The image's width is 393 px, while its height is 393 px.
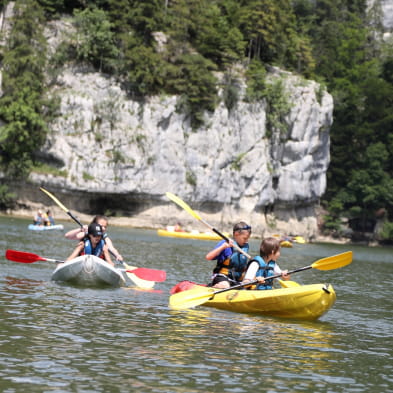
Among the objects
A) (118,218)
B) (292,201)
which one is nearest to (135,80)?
(118,218)

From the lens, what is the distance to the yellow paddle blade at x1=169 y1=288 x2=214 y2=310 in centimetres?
1060

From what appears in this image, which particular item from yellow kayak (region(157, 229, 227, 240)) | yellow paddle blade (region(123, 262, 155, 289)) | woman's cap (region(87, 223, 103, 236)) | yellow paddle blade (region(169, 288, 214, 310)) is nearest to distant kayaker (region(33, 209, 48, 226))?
yellow kayak (region(157, 229, 227, 240))

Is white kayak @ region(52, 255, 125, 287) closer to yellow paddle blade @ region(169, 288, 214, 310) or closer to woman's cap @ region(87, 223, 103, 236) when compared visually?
woman's cap @ region(87, 223, 103, 236)

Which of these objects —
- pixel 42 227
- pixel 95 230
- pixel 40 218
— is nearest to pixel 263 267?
pixel 95 230

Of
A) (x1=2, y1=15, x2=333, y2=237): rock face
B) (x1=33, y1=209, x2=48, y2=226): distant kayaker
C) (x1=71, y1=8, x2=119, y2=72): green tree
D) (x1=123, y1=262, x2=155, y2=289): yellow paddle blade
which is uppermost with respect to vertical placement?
(x1=71, y1=8, x2=119, y2=72): green tree

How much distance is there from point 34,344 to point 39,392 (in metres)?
1.75

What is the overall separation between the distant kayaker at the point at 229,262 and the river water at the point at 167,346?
677 mm

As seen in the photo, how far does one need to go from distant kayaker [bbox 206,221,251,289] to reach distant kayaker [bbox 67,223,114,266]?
2.50 m

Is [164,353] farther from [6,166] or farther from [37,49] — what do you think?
[37,49]

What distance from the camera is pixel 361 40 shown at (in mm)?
67375

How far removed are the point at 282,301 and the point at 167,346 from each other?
3252 mm

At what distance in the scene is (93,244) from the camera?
12.9 m

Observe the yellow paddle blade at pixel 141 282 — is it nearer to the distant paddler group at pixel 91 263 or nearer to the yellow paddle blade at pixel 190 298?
the distant paddler group at pixel 91 263

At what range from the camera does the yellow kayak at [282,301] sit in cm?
1020
